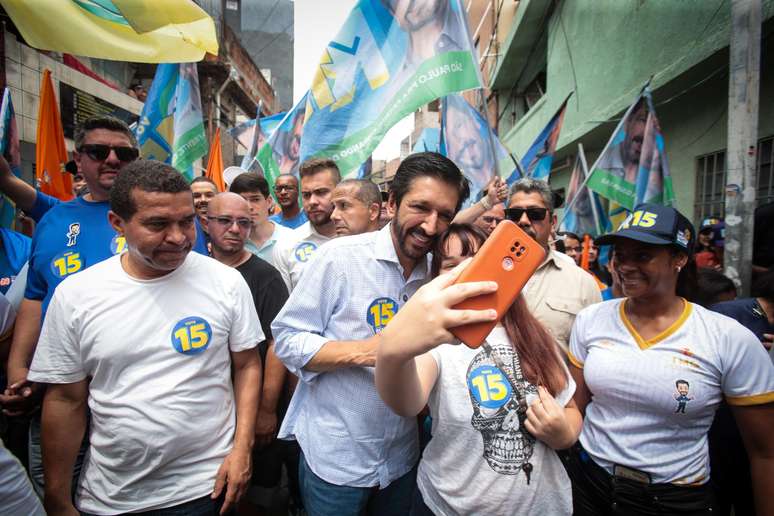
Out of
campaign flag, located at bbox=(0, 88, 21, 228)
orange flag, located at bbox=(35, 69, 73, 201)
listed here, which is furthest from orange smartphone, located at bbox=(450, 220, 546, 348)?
orange flag, located at bbox=(35, 69, 73, 201)

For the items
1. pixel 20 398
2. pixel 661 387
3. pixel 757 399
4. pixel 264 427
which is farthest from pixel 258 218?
pixel 757 399

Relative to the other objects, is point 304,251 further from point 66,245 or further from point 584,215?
point 584,215

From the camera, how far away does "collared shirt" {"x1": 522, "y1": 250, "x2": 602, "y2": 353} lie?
247 centimetres

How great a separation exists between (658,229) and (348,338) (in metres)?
1.45

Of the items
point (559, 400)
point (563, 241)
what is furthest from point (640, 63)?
point (559, 400)

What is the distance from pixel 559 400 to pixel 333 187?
8.59 feet

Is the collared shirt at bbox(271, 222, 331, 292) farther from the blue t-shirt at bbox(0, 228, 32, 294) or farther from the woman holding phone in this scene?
the woman holding phone

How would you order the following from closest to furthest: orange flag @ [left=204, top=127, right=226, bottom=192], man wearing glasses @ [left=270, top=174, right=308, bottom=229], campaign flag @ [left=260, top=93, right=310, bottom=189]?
man wearing glasses @ [left=270, top=174, right=308, bottom=229], campaign flag @ [left=260, top=93, right=310, bottom=189], orange flag @ [left=204, top=127, right=226, bottom=192]

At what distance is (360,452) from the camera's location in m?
1.70

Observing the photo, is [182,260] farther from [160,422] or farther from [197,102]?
[197,102]

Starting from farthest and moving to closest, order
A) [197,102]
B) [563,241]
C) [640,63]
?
1. [640,63]
2. [563,241]
3. [197,102]

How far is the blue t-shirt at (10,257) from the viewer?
9.16 feet

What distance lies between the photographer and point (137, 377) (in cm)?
165

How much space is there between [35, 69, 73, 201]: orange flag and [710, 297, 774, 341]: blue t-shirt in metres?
6.23
